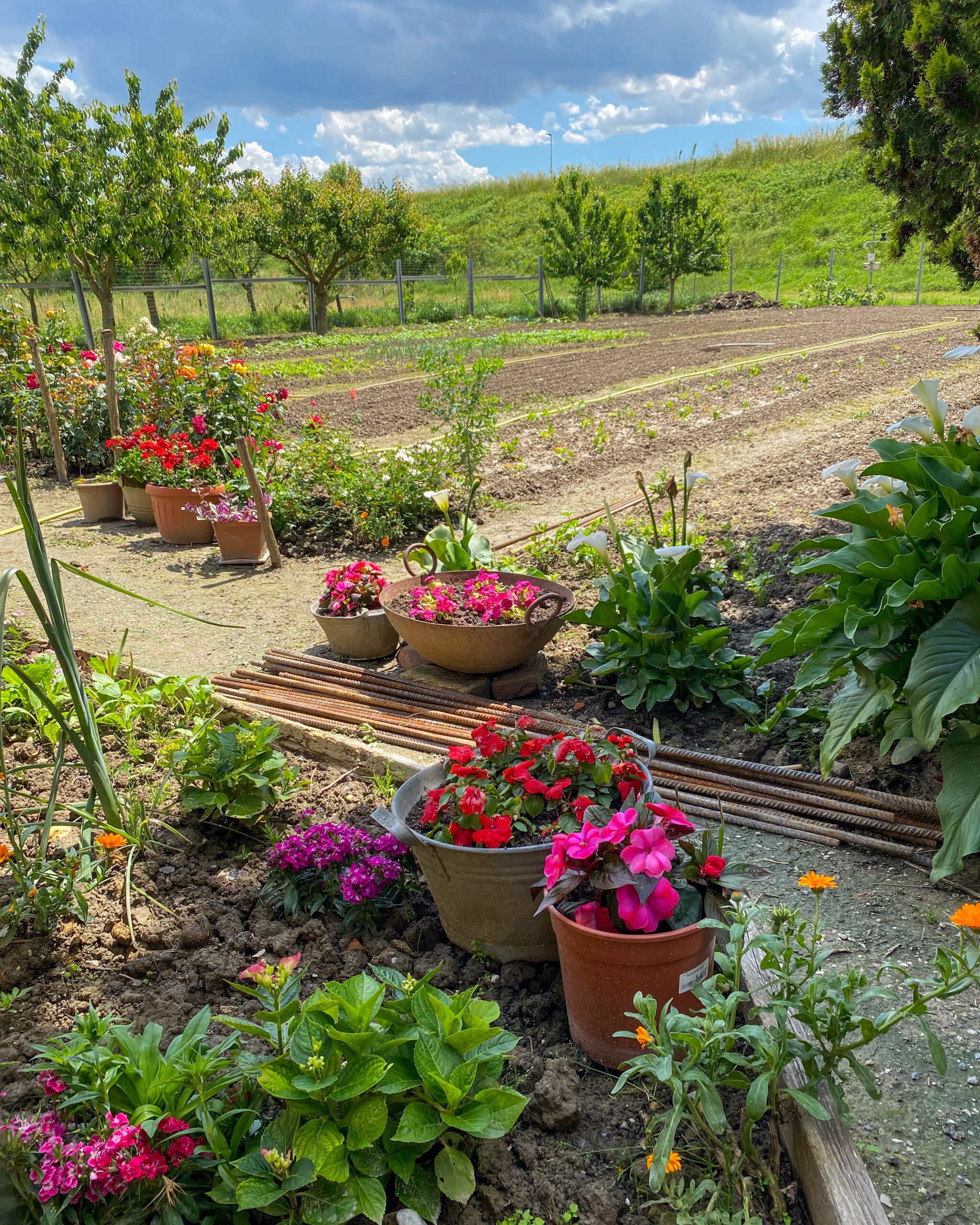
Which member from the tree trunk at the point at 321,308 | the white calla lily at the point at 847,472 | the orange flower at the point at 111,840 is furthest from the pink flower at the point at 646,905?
the tree trunk at the point at 321,308

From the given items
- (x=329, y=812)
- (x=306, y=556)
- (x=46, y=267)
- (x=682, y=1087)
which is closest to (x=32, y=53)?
(x=46, y=267)

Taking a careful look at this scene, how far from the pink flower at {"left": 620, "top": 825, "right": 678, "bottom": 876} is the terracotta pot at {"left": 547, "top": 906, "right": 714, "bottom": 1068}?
0.46 feet

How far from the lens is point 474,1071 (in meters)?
1.49

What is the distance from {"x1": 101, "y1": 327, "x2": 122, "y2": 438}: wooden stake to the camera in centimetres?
750

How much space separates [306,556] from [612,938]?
4488 mm

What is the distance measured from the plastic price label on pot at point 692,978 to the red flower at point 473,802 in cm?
58

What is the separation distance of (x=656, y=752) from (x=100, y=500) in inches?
221

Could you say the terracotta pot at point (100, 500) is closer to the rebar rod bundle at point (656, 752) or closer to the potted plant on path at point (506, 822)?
the rebar rod bundle at point (656, 752)

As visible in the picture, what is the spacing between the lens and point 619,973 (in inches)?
67.9

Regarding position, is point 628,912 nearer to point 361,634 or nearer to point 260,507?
point 361,634

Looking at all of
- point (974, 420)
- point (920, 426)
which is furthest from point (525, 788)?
point (920, 426)

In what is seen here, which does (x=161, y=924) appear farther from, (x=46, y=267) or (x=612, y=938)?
(x=46, y=267)

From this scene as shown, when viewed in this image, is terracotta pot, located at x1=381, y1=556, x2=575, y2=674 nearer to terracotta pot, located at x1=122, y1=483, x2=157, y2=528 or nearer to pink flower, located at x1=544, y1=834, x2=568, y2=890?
pink flower, located at x1=544, y1=834, x2=568, y2=890

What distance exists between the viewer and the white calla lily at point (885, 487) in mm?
2689
